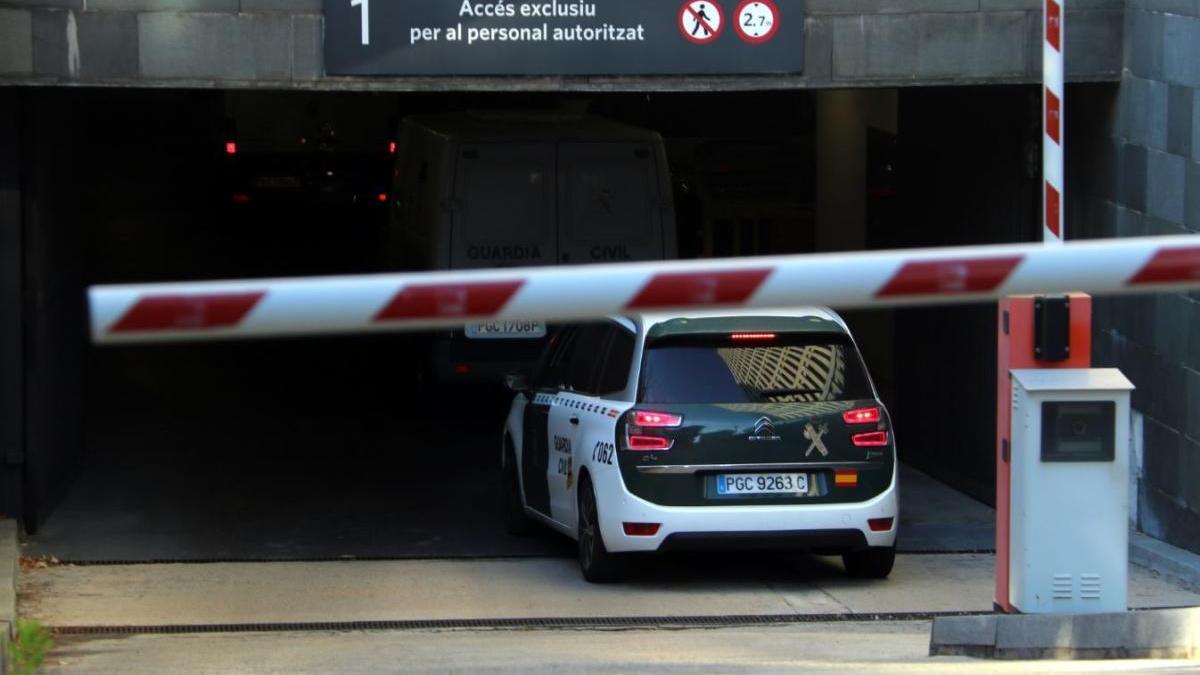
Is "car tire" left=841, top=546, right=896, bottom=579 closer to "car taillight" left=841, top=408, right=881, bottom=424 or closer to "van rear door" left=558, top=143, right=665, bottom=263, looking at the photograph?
"car taillight" left=841, top=408, right=881, bottom=424

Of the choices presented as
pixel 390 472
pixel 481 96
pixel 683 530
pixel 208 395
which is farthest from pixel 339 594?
pixel 481 96

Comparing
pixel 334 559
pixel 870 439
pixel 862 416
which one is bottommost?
pixel 334 559

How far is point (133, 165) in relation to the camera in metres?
37.7

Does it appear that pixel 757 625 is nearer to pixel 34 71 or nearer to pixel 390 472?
pixel 34 71

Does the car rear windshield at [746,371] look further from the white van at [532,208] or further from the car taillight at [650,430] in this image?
the white van at [532,208]

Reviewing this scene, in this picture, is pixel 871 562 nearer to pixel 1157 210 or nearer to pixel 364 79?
pixel 1157 210

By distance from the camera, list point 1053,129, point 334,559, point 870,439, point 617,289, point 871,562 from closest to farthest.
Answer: point 617,289 < point 1053,129 < point 870,439 < point 871,562 < point 334,559

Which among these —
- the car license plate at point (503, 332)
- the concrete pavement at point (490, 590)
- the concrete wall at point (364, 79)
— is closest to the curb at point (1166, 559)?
the concrete pavement at point (490, 590)

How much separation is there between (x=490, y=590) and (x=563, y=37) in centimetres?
319

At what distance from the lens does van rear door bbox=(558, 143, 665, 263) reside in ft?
53.9

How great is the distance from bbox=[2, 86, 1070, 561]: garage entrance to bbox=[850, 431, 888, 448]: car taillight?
2534 millimetres

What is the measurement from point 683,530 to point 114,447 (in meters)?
7.39

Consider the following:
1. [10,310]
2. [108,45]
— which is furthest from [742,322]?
[10,310]

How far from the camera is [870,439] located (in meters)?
10.5
